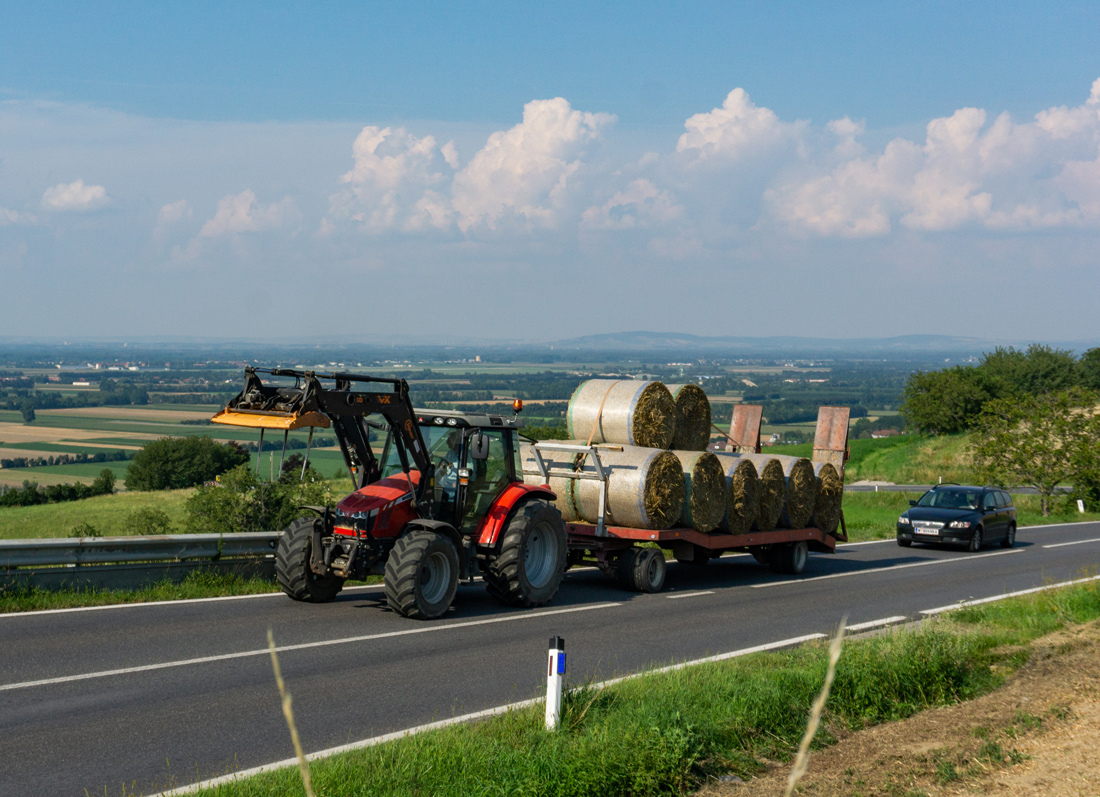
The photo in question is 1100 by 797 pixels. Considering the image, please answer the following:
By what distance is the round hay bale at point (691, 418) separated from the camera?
16.5m

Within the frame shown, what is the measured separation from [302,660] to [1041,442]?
117 feet

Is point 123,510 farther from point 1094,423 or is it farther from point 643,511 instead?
point 1094,423

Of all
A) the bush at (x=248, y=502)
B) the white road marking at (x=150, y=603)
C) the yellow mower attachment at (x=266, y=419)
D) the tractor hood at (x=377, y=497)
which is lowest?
the bush at (x=248, y=502)

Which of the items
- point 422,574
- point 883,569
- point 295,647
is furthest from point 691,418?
point 295,647

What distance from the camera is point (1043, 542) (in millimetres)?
26406

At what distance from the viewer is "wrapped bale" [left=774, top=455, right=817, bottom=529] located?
57.6 feet

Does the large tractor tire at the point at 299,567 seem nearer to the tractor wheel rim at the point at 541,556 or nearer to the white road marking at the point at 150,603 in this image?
the white road marking at the point at 150,603

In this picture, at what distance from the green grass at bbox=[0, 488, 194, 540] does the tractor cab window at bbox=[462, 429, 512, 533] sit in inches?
831

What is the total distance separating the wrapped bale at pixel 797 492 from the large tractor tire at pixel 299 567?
851cm

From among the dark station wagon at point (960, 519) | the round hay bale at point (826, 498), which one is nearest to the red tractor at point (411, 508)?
the round hay bale at point (826, 498)

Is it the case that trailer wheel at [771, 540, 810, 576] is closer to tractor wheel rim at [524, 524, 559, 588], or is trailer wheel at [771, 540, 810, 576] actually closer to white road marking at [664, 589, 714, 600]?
white road marking at [664, 589, 714, 600]

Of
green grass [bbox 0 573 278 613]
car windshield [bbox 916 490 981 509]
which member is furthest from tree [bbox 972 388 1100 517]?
green grass [bbox 0 573 278 613]

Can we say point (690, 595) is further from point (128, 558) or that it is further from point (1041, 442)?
point (1041, 442)

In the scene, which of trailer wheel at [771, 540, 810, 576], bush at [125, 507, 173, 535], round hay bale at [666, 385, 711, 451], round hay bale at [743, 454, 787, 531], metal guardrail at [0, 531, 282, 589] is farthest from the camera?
bush at [125, 507, 173, 535]
